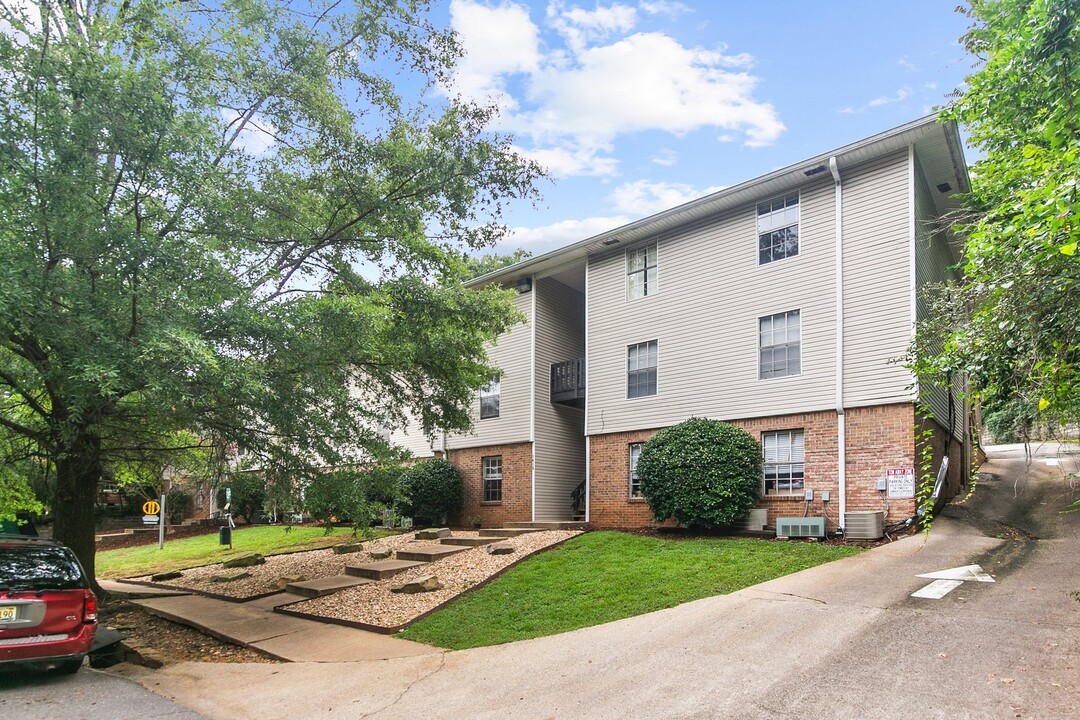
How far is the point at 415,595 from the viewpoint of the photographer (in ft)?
36.1

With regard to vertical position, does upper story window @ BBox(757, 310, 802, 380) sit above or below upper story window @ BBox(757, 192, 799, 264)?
below

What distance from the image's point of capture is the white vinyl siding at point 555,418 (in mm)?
18766

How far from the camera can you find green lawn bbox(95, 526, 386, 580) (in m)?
17.8

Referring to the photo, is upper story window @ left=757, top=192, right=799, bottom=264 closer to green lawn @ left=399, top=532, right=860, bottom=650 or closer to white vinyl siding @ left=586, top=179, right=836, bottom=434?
white vinyl siding @ left=586, top=179, right=836, bottom=434

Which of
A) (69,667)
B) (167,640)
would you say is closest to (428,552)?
(167,640)

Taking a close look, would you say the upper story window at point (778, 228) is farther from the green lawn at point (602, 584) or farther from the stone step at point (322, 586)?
the stone step at point (322, 586)

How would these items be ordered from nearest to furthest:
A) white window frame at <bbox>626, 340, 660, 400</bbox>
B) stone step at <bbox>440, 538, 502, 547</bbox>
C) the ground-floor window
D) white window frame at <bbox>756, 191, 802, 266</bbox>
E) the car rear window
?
the car rear window, white window frame at <bbox>756, 191, 802, 266</bbox>, stone step at <bbox>440, 538, 502, 547</bbox>, white window frame at <bbox>626, 340, 660, 400</bbox>, the ground-floor window

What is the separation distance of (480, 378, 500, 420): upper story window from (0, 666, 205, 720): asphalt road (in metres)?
13.0

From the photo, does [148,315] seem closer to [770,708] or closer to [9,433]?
[9,433]

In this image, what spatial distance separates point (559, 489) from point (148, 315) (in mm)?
13123

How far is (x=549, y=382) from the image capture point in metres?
19.5

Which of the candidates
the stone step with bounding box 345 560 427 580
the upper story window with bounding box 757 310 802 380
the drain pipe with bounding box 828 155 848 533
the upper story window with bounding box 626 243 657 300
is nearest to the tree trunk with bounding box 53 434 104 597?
the stone step with bounding box 345 560 427 580

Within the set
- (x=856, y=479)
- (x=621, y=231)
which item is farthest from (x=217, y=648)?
(x=621, y=231)

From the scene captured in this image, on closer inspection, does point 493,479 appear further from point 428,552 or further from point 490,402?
point 428,552
